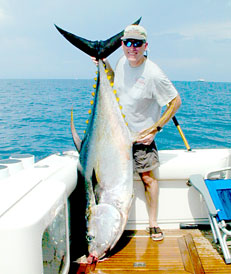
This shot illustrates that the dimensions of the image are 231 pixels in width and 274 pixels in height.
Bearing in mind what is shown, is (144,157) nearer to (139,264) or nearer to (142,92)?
(142,92)

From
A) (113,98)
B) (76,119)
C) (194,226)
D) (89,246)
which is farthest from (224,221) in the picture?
(76,119)

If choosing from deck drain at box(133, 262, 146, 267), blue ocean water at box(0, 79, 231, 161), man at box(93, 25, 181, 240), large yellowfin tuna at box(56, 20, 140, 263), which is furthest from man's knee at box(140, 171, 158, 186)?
blue ocean water at box(0, 79, 231, 161)

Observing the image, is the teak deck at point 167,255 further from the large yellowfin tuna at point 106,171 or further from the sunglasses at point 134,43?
the sunglasses at point 134,43

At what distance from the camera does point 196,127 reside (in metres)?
9.97

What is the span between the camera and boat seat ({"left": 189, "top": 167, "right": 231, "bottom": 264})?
6.82ft

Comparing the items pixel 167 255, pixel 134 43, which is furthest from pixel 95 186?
pixel 134 43

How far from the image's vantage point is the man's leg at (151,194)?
2402 millimetres

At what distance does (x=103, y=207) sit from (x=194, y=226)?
89cm

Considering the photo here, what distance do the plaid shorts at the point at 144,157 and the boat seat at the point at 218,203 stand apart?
0.32 metres

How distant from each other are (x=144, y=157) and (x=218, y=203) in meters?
0.60

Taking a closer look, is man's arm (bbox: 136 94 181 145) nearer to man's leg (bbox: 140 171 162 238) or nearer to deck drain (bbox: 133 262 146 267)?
man's leg (bbox: 140 171 162 238)

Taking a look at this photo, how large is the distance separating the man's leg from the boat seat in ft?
0.90

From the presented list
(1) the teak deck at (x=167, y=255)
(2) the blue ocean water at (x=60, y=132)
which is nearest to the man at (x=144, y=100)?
(1) the teak deck at (x=167, y=255)

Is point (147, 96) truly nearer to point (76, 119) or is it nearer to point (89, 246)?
point (89, 246)
